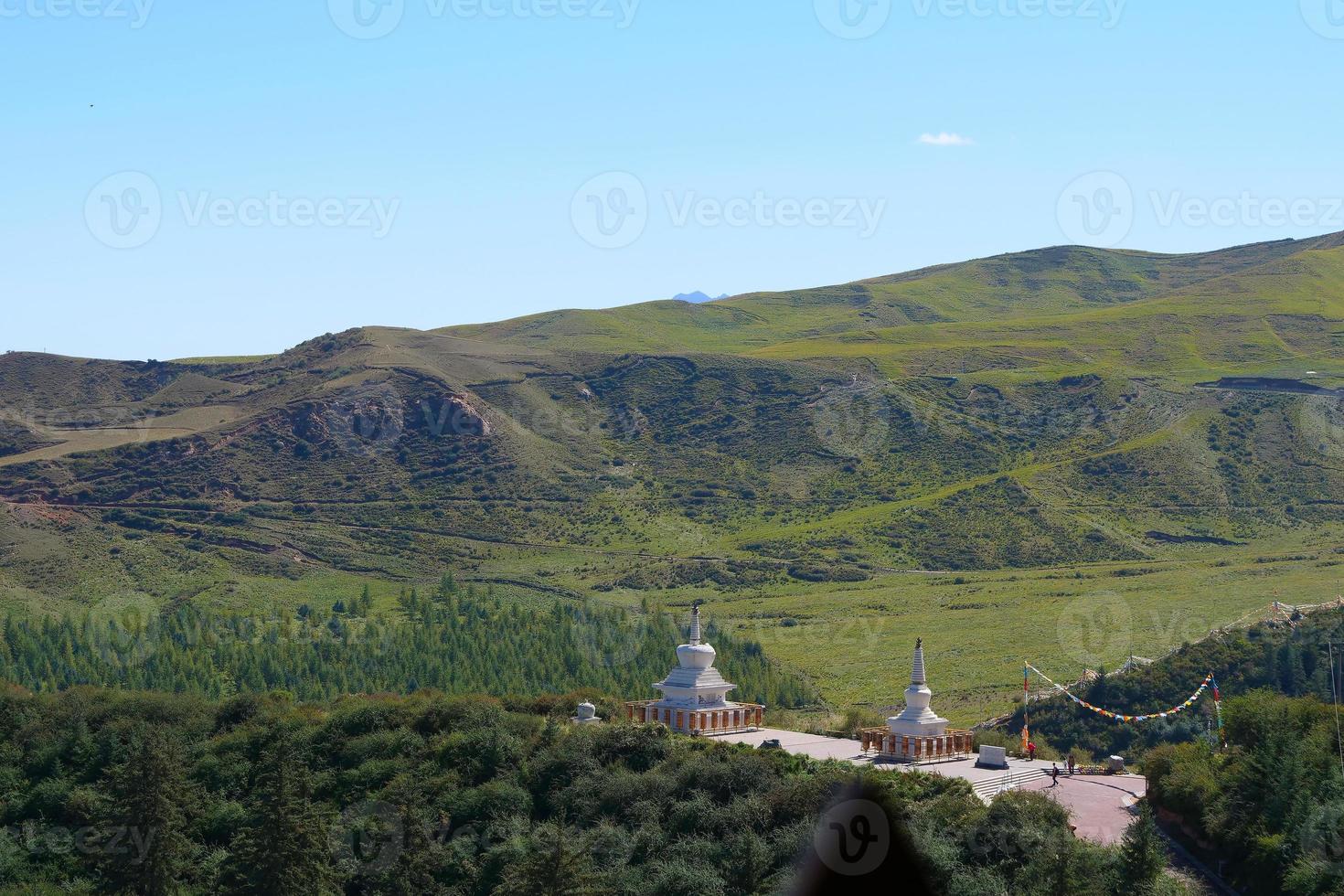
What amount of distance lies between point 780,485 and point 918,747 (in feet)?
325

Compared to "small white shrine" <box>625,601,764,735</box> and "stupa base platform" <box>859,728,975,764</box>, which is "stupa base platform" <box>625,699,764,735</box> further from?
"stupa base platform" <box>859,728,975,764</box>

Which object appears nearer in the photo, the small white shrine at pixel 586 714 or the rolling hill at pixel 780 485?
the small white shrine at pixel 586 714

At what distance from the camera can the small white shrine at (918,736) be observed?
179 ft

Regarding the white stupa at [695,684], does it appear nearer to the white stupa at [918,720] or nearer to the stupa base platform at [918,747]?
the stupa base platform at [918,747]

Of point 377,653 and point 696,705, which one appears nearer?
point 696,705

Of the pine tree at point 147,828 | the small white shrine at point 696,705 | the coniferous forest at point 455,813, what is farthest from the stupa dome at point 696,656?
the pine tree at point 147,828

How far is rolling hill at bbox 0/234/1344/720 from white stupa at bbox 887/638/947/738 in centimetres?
2973

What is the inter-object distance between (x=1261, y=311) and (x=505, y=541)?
328 feet

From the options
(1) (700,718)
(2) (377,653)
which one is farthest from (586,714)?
(2) (377,653)

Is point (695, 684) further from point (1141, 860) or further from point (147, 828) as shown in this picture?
point (1141, 860)

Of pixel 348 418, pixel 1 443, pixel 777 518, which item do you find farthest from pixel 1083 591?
pixel 1 443

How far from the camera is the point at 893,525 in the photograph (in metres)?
137

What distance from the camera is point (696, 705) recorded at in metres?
59.9

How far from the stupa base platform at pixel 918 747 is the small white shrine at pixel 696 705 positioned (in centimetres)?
560
